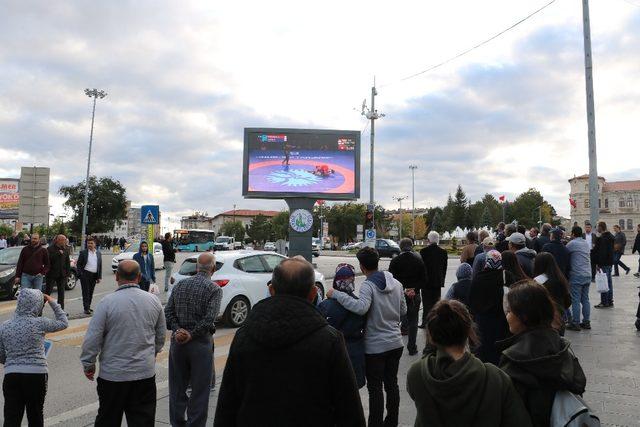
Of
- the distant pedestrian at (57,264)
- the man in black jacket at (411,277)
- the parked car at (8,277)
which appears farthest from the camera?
the parked car at (8,277)

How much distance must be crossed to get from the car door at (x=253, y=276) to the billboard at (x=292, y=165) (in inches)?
463

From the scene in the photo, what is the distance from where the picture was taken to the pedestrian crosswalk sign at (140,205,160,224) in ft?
48.8

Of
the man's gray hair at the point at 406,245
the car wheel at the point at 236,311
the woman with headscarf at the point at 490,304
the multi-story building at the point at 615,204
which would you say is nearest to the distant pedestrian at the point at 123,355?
the woman with headscarf at the point at 490,304

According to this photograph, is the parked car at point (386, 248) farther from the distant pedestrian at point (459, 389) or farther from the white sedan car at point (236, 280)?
the distant pedestrian at point (459, 389)

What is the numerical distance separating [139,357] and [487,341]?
331 cm

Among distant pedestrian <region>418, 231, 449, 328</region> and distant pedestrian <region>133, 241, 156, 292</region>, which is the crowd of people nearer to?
distant pedestrian <region>418, 231, 449, 328</region>

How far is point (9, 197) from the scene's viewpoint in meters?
60.7

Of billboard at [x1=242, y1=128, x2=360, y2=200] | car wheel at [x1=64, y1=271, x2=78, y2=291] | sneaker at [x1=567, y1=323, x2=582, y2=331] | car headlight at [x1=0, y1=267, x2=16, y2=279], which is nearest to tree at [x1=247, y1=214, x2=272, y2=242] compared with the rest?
billboard at [x1=242, y1=128, x2=360, y2=200]

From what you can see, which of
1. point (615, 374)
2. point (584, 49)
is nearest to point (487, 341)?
point (615, 374)

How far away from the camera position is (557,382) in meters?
2.23

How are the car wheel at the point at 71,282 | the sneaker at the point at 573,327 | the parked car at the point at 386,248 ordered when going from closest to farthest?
the sneaker at the point at 573,327
the car wheel at the point at 71,282
the parked car at the point at 386,248

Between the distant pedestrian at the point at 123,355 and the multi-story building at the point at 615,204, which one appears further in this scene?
the multi-story building at the point at 615,204

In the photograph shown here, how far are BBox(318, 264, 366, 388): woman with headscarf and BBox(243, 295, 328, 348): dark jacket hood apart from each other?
6.32ft

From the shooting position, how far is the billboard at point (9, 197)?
195 feet
